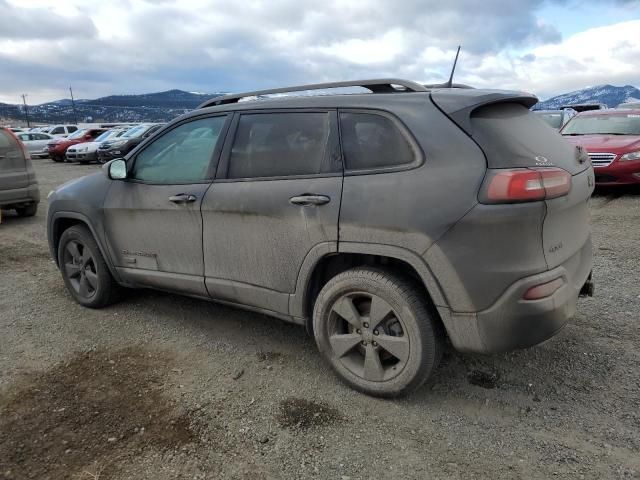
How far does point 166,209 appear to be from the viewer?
3574 mm

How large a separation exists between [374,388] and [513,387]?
33.7 inches

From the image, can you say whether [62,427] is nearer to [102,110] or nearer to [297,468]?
[297,468]

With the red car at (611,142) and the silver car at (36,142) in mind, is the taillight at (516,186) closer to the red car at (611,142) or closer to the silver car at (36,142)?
the red car at (611,142)

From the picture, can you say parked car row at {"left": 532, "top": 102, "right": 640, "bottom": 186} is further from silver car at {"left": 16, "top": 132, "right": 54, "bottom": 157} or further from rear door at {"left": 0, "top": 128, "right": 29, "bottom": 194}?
silver car at {"left": 16, "top": 132, "right": 54, "bottom": 157}

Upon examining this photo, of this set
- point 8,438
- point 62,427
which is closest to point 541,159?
point 62,427

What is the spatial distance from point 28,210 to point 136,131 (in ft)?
45.3

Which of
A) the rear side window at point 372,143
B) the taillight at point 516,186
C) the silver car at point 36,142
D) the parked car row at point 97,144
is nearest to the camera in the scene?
the taillight at point 516,186

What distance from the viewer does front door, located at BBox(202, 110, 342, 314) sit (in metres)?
2.85

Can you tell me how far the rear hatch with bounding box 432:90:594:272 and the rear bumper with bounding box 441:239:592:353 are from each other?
15cm

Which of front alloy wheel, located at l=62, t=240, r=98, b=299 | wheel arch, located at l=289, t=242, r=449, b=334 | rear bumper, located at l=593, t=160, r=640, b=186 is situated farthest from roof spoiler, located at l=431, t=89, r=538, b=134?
rear bumper, located at l=593, t=160, r=640, b=186

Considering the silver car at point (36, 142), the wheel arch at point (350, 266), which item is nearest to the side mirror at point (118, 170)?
the wheel arch at point (350, 266)

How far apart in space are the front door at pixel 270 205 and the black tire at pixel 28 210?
276 inches

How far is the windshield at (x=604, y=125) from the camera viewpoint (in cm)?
916

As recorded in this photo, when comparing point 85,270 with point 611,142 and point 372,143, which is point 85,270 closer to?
point 372,143
